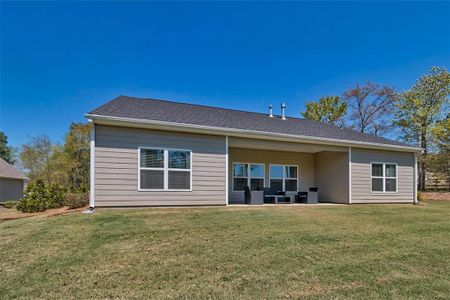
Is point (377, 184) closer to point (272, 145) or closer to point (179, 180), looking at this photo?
point (272, 145)

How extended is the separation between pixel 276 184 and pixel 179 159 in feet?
19.2

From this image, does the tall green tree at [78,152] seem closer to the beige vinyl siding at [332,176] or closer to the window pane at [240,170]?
the window pane at [240,170]

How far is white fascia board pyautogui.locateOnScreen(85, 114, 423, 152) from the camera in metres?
8.22

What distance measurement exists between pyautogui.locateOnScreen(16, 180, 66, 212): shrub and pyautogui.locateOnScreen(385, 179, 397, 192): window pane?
14338 mm

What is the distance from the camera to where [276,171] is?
13289mm

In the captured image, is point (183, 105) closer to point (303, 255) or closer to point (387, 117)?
point (303, 255)

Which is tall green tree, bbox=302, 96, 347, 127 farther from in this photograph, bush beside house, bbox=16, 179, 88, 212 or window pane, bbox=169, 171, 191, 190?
bush beside house, bbox=16, 179, 88, 212

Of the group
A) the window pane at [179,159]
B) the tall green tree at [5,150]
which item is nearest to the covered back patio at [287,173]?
the window pane at [179,159]

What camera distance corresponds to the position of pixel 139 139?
876 centimetres

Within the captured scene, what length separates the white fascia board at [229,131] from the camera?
8.22 metres

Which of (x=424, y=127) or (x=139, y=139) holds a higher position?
(x=424, y=127)

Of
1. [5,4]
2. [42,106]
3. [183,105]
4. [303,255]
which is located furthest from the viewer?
[42,106]

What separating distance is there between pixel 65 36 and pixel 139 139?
8031 millimetres

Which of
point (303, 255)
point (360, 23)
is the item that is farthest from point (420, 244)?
point (360, 23)
